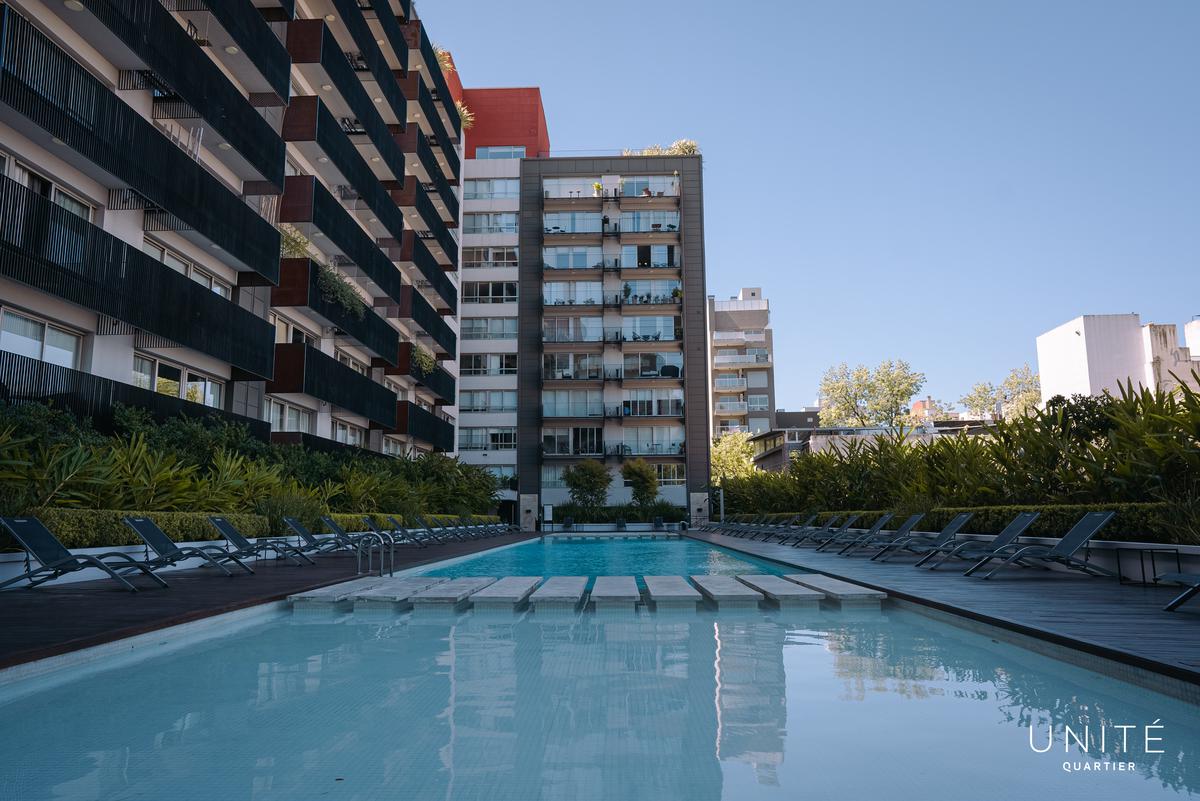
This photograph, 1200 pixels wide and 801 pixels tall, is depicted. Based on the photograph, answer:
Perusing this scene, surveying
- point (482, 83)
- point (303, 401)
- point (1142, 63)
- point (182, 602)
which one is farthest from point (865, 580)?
point (482, 83)

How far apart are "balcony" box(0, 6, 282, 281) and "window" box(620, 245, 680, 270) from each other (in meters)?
33.1

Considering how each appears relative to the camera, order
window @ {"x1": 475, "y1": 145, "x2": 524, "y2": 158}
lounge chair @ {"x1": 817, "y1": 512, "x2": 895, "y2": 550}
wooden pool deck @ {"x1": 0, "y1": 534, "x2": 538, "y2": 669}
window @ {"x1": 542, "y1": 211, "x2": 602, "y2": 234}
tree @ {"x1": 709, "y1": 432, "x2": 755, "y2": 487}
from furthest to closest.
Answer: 1. tree @ {"x1": 709, "y1": 432, "x2": 755, "y2": 487}
2. window @ {"x1": 475, "y1": 145, "x2": 524, "y2": 158}
3. window @ {"x1": 542, "y1": 211, "x2": 602, "y2": 234}
4. lounge chair @ {"x1": 817, "y1": 512, "x2": 895, "y2": 550}
5. wooden pool deck @ {"x1": 0, "y1": 534, "x2": 538, "y2": 669}

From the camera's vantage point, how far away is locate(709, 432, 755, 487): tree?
5766 centimetres

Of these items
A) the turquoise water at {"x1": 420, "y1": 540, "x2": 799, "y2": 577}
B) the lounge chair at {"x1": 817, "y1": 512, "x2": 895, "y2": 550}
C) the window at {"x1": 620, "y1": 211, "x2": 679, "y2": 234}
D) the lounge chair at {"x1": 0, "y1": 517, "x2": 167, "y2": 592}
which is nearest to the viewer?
the lounge chair at {"x1": 0, "y1": 517, "x2": 167, "y2": 592}

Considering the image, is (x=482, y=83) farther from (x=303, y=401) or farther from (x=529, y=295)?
(x=303, y=401)

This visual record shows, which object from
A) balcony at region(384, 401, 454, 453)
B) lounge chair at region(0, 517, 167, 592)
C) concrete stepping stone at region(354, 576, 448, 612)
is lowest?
concrete stepping stone at region(354, 576, 448, 612)

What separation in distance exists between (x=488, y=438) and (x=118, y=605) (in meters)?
43.8

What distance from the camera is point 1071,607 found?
7555 millimetres

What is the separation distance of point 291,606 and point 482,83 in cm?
5406

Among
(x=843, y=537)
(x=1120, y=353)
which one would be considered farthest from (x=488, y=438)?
(x=1120, y=353)

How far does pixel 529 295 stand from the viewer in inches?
2063

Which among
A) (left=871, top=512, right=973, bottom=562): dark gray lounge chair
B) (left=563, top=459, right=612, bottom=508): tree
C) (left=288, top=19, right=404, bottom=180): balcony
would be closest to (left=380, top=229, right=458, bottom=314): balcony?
(left=288, top=19, right=404, bottom=180): balcony

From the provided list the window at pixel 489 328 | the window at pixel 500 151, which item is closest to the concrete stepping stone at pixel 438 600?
the window at pixel 489 328

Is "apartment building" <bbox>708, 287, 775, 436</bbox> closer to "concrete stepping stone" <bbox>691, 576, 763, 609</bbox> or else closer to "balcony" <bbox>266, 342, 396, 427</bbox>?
"balcony" <bbox>266, 342, 396, 427</bbox>
